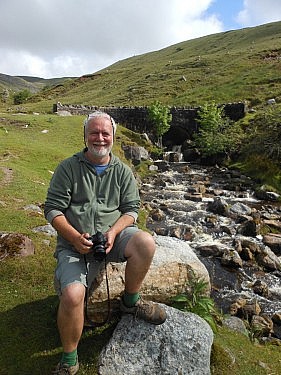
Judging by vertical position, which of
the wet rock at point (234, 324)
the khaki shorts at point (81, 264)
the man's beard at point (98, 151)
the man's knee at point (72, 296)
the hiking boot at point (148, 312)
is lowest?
the wet rock at point (234, 324)

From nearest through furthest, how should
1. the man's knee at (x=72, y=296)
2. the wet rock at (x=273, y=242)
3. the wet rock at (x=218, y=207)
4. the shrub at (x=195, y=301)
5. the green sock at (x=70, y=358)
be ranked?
the man's knee at (x=72, y=296) < the green sock at (x=70, y=358) < the shrub at (x=195, y=301) < the wet rock at (x=273, y=242) < the wet rock at (x=218, y=207)

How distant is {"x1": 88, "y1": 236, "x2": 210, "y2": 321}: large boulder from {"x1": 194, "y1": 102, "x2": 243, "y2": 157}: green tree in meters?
37.7

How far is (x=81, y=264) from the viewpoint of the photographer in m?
6.68

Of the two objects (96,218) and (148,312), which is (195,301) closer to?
(148,312)

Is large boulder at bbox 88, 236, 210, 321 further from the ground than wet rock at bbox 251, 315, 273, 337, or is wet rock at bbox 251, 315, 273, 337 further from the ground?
large boulder at bbox 88, 236, 210, 321

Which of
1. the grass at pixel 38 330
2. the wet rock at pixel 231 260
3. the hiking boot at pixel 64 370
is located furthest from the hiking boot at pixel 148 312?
the wet rock at pixel 231 260

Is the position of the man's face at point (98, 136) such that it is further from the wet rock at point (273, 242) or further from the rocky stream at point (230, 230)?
the wet rock at point (273, 242)

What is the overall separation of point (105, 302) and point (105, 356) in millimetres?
1115

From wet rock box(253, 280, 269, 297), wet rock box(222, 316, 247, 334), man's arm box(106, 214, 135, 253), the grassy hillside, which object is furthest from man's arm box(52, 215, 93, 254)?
the grassy hillside

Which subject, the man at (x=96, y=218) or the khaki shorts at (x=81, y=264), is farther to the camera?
the man at (x=96, y=218)

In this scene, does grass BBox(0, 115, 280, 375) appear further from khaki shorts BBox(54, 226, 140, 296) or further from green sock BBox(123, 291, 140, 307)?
khaki shorts BBox(54, 226, 140, 296)

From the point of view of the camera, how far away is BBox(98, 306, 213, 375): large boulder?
22.3 feet

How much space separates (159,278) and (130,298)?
1.40m

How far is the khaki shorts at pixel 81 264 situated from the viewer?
6336 millimetres
